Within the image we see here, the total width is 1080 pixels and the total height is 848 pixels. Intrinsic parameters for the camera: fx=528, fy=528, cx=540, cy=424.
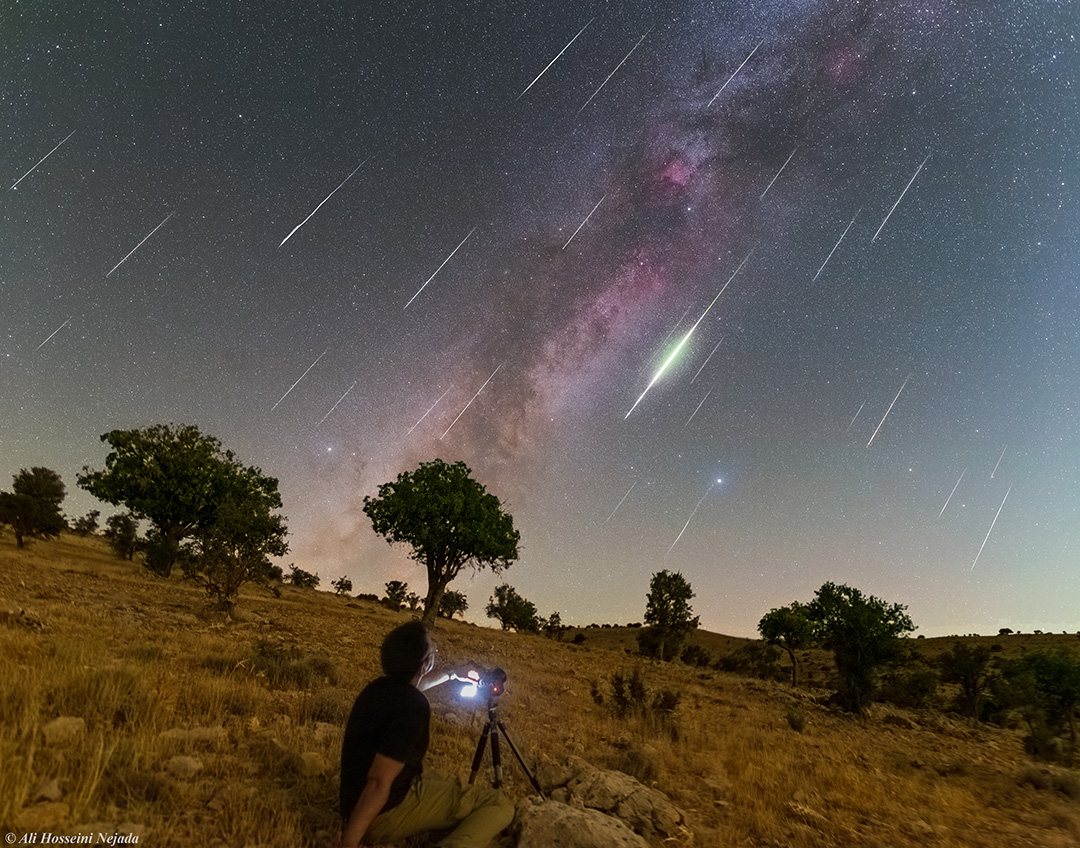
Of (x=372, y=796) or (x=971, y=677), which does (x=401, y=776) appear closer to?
(x=372, y=796)

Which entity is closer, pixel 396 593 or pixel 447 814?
pixel 447 814

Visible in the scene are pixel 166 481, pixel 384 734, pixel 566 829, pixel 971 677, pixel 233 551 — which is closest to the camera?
pixel 384 734

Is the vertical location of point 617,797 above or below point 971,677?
below

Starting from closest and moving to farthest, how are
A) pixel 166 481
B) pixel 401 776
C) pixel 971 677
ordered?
pixel 401 776 < pixel 971 677 < pixel 166 481

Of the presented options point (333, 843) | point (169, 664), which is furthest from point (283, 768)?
point (169, 664)

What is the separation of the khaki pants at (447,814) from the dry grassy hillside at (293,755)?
667 mm

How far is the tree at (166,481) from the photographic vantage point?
34.0 m

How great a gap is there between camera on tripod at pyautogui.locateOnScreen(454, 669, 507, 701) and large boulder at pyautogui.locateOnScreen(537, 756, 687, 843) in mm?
2024

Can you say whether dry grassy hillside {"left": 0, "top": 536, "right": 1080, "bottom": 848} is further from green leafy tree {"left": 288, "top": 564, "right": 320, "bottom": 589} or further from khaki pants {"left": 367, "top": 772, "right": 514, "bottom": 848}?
green leafy tree {"left": 288, "top": 564, "right": 320, "bottom": 589}

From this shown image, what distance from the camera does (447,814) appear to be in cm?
441

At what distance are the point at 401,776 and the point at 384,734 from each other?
606mm

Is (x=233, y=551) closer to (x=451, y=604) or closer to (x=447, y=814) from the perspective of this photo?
(x=447, y=814)

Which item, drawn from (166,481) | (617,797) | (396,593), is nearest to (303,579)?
(396,593)

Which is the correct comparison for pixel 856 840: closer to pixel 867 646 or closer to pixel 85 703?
pixel 85 703
